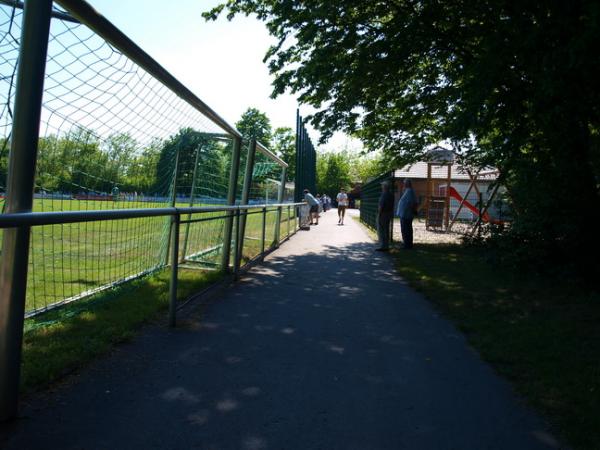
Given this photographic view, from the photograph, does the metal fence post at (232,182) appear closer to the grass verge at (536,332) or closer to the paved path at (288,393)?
the paved path at (288,393)

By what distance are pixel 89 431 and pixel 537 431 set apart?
7.48ft

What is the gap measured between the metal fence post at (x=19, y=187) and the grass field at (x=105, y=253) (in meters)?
1.24

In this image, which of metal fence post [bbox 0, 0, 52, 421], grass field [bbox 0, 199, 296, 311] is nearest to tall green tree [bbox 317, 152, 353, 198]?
grass field [bbox 0, 199, 296, 311]

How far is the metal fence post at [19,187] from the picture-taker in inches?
99.3

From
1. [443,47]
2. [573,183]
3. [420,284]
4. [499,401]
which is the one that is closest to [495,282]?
[420,284]

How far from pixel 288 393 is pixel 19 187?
1877 mm

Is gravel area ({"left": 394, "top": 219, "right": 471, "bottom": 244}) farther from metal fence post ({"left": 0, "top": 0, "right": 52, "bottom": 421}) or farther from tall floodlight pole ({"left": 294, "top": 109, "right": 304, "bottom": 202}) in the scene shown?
metal fence post ({"left": 0, "top": 0, "right": 52, "bottom": 421})

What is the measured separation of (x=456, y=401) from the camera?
123 inches

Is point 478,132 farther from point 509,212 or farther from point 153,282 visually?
point 153,282

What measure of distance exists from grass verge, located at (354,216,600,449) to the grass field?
3.07 metres

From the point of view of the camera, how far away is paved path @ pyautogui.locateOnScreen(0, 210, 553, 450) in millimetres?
2555

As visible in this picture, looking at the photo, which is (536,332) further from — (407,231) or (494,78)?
(407,231)

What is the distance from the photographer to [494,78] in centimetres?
731

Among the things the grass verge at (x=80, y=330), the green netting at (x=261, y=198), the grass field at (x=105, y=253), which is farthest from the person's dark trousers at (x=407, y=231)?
the grass verge at (x=80, y=330)
